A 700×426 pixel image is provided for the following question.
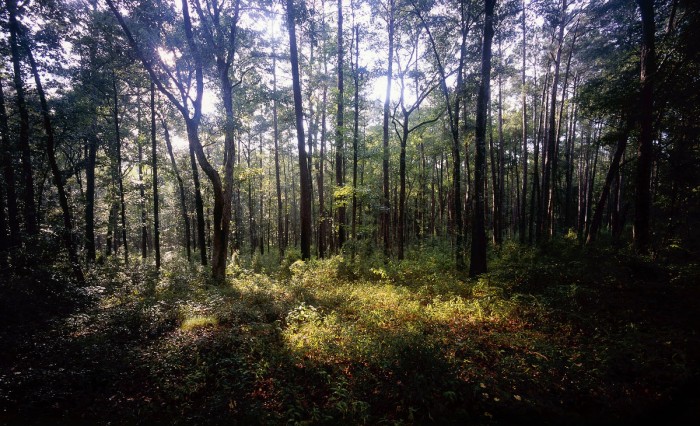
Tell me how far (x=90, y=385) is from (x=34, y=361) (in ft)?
6.62

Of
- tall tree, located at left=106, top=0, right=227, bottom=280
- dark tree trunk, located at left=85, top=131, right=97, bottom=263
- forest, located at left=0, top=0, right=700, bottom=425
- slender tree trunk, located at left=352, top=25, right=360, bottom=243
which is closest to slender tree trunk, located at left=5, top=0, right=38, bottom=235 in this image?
forest, located at left=0, top=0, right=700, bottom=425

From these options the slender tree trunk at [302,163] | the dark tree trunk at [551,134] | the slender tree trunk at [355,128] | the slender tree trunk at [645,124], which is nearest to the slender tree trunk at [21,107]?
Result: the slender tree trunk at [302,163]

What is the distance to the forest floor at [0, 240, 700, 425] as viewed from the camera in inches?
188

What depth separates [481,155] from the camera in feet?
39.5

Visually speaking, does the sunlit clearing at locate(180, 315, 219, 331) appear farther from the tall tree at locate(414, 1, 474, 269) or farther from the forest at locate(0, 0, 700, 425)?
the tall tree at locate(414, 1, 474, 269)

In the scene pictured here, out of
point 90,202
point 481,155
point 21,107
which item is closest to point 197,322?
point 481,155

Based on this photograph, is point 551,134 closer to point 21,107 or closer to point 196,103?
point 196,103

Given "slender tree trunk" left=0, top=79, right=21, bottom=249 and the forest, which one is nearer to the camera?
the forest

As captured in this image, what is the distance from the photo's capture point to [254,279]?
13016 mm

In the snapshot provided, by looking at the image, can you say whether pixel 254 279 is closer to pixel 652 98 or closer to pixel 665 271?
pixel 665 271

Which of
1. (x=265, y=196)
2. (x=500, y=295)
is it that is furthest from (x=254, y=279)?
(x=265, y=196)

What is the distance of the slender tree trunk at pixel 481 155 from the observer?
11.7 metres

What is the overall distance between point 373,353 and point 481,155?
9405 mm

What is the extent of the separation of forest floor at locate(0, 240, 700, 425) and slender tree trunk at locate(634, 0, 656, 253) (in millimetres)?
1588
